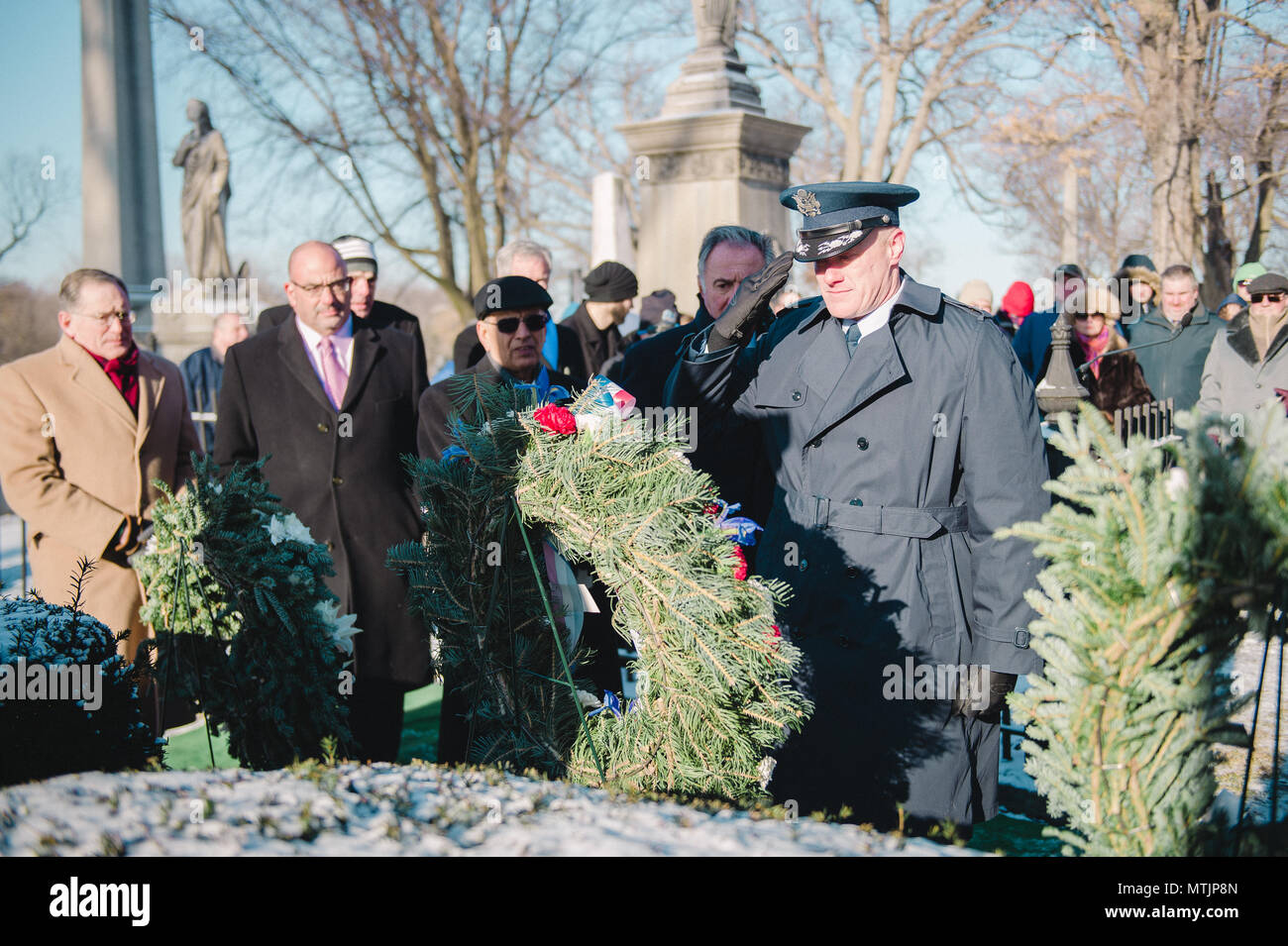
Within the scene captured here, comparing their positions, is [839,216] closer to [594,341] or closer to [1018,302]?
[594,341]

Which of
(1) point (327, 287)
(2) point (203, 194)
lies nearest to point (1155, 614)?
(1) point (327, 287)

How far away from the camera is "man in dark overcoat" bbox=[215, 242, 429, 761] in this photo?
4.78m

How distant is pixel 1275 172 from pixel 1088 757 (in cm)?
1832

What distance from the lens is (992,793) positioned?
3000 millimetres

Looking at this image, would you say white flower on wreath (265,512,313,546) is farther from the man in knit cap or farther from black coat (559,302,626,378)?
the man in knit cap

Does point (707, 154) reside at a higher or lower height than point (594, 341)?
higher

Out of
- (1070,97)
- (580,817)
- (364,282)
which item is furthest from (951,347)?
(1070,97)

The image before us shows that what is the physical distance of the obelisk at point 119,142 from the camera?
12.8 metres

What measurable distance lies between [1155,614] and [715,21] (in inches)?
353

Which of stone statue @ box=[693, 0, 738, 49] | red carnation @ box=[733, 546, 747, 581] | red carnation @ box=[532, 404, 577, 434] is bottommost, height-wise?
red carnation @ box=[733, 546, 747, 581]

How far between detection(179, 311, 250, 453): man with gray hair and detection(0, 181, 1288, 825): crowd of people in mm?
2111

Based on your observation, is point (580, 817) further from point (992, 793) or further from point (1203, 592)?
point (992, 793)

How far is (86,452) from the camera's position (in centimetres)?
468

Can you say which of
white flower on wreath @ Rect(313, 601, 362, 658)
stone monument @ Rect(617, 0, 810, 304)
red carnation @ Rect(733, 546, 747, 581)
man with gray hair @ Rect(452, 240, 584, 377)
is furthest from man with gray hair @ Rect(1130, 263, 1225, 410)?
white flower on wreath @ Rect(313, 601, 362, 658)
